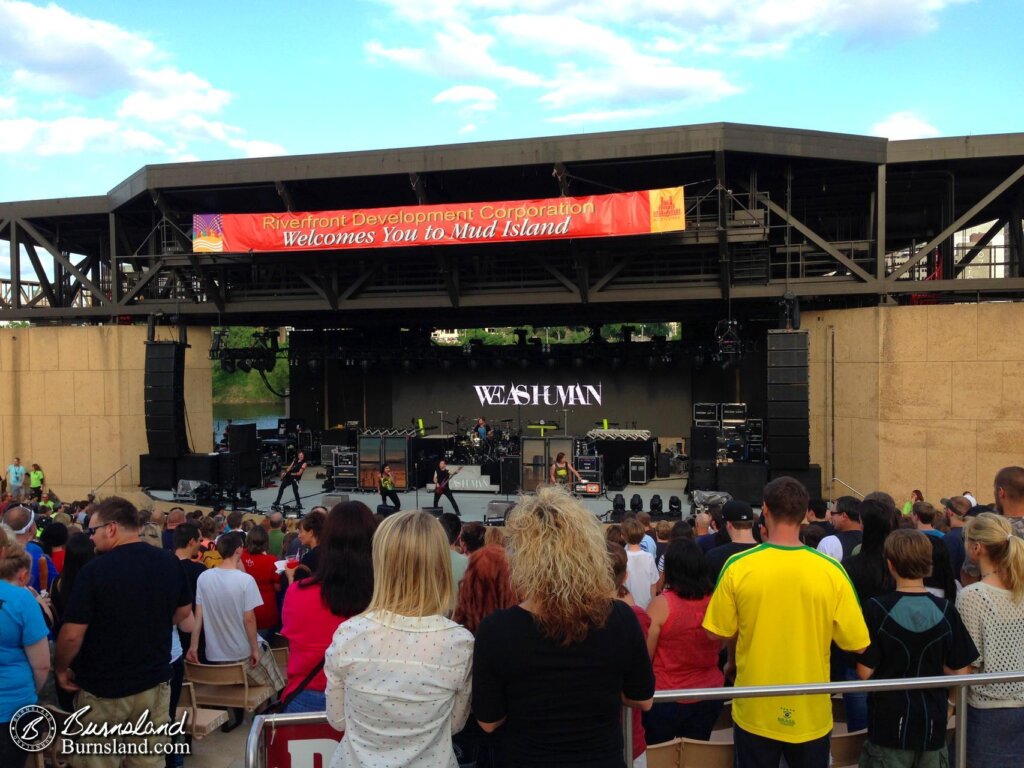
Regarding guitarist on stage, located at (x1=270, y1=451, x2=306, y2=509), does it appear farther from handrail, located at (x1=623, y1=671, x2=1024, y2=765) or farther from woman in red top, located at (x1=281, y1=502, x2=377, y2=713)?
handrail, located at (x1=623, y1=671, x2=1024, y2=765)

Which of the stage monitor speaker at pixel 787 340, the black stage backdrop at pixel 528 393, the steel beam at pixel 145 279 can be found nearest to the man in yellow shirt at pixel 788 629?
the stage monitor speaker at pixel 787 340

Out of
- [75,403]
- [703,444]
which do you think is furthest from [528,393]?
[75,403]

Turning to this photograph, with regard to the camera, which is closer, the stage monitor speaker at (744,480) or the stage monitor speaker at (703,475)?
the stage monitor speaker at (744,480)

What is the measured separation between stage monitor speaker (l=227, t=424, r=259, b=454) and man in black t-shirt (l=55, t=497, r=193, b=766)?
15.5 m

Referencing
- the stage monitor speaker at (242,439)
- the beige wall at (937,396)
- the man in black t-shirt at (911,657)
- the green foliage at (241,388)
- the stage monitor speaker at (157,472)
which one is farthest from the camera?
the green foliage at (241,388)

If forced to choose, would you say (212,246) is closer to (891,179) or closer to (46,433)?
(46,433)

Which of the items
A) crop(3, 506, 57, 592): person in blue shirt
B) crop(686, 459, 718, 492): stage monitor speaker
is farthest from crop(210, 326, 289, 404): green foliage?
crop(3, 506, 57, 592): person in blue shirt

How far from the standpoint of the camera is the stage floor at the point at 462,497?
52.4ft

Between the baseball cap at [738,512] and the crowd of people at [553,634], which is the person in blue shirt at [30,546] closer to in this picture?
the crowd of people at [553,634]

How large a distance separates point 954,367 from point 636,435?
7796mm

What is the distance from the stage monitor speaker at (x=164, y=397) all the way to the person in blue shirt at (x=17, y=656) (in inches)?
603

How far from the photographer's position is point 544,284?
17.3 metres

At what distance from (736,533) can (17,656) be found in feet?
12.4

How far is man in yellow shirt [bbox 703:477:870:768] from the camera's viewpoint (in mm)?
2795
